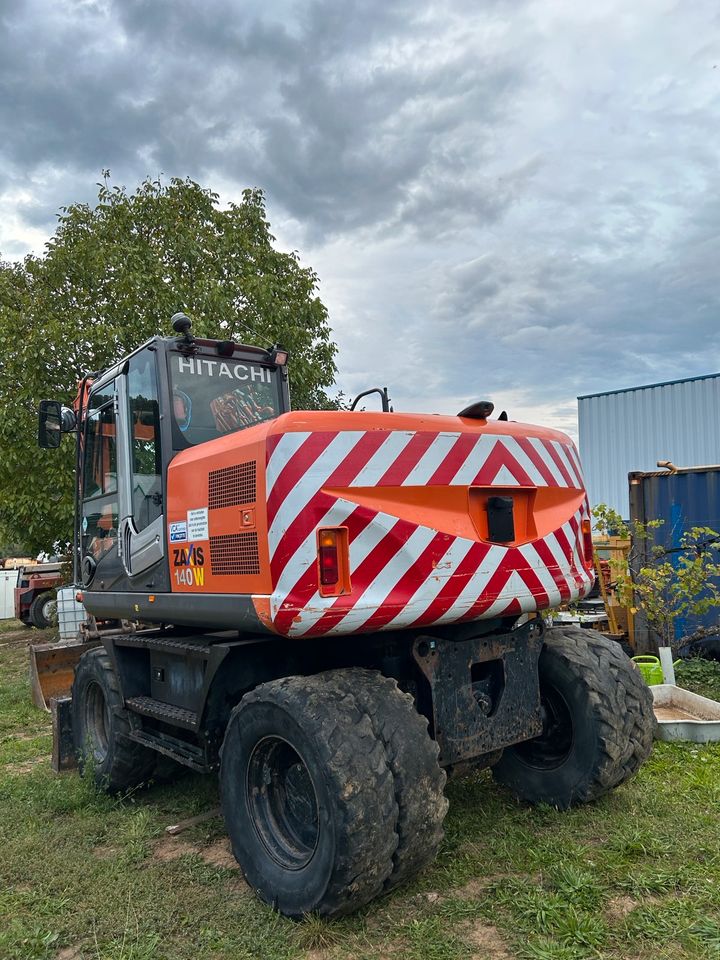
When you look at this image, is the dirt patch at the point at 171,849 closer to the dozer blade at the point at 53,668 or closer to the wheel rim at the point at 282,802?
the wheel rim at the point at 282,802

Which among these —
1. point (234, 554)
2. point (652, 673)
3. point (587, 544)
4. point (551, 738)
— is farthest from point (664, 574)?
point (234, 554)

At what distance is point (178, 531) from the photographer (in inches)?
161

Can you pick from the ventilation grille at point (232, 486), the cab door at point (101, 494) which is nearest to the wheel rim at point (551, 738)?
the ventilation grille at point (232, 486)

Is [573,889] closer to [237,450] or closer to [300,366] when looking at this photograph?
[237,450]

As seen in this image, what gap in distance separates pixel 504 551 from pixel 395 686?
870mm

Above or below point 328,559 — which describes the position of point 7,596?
below

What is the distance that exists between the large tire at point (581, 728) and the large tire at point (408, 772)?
121 centimetres

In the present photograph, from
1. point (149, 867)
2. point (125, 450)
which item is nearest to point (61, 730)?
point (149, 867)

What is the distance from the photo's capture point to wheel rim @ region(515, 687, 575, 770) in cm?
426

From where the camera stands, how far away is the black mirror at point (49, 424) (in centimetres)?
508

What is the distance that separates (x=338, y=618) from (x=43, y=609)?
50.5 ft

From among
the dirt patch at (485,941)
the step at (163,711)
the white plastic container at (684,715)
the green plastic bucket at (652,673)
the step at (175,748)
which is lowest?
the dirt patch at (485,941)

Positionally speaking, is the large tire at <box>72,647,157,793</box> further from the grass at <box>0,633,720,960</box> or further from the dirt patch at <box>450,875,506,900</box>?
the dirt patch at <box>450,875,506,900</box>

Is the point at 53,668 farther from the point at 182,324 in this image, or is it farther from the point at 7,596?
the point at 7,596
